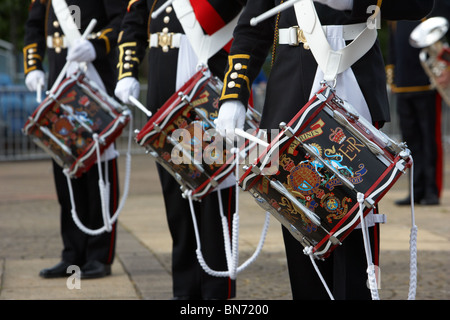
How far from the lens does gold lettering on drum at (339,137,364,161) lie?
2.81 meters

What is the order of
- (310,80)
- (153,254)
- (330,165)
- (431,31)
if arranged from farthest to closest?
(431,31), (153,254), (310,80), (330,165)

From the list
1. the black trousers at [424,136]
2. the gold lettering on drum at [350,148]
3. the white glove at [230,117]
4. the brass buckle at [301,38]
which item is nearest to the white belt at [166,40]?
the white glove at [230,117]

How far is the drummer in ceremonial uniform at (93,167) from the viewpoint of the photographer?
5.16 meters

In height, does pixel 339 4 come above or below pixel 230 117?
above

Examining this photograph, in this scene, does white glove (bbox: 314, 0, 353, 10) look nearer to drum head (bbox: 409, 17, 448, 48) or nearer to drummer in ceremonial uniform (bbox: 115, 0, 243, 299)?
drummer in ceremonial uniform (bbox: 115, 0, 243, 299)

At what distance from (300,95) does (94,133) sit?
6.61 ft

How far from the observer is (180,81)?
424 centimetres

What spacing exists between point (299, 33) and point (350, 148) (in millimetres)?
518

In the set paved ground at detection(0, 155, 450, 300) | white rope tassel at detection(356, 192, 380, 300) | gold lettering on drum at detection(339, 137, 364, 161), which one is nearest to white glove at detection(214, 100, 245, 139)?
gold lettering on drum at detection(339, 137, 364, 161)

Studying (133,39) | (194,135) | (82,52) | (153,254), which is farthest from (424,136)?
(194,135)

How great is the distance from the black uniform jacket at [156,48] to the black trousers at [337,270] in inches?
50.4

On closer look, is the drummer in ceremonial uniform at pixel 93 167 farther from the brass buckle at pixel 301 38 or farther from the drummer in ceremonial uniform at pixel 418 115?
the drummer in ceremonial uniform at pixel 418 115

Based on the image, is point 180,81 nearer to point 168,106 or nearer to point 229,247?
point 168,106

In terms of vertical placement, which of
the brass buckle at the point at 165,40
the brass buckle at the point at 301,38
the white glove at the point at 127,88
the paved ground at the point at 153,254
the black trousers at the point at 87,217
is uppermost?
the brass buckle at the point at 301,38
